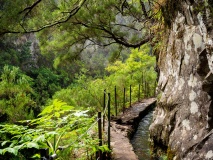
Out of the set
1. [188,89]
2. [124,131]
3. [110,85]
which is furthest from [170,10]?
[110,85]

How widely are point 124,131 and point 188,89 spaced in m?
3.43

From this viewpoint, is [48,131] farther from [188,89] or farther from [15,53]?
[15,53]

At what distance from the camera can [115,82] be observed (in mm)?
14086

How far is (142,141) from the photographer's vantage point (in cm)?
759

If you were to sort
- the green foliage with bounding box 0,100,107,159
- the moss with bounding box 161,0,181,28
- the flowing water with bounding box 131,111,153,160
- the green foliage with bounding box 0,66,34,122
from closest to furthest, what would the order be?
the green foliage with bounding box 0,100,107,159
the moss with bounding box 161,0,181,28
the flowing water with bounding box 131,111,153,160
the green foliage with bounding box 0,66,34,122

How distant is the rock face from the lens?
375 centimetres

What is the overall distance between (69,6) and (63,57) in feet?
9.45

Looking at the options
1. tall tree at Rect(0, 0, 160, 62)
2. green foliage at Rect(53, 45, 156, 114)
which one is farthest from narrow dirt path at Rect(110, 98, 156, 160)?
tall tree at Rect(0, 0, 160, 62)

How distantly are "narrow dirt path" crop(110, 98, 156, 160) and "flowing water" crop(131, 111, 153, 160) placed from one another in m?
0.25

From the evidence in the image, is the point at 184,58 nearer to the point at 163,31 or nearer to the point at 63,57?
the point at 163,31

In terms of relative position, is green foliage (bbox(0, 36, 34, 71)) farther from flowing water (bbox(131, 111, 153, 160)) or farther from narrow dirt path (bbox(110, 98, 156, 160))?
flowing water (bbox(131, 111, 153, 160))

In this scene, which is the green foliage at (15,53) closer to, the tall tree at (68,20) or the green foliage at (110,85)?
the green foliage at (110,85)

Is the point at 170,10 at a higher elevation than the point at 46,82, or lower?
higher

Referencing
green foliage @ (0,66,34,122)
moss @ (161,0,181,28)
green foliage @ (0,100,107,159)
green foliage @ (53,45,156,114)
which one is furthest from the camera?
green foliage @ (53,45,156,114)
